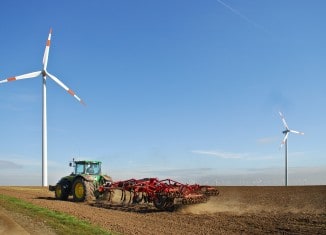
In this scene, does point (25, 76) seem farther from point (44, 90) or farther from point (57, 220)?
point (57, 220)

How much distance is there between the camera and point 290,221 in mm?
17453

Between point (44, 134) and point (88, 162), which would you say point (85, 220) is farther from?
point (44, 134)

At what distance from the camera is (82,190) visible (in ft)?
85.1

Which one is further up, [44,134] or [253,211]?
[44,134]

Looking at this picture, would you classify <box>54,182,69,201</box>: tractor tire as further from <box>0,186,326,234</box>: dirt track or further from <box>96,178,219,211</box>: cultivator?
<box>0,186,326,234</box>: dirt track

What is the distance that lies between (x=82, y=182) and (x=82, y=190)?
47 centimetres

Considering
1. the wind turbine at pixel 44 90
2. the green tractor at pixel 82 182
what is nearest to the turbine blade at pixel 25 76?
the wind turbine at pixel 44 90

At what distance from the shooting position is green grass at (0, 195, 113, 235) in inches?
555

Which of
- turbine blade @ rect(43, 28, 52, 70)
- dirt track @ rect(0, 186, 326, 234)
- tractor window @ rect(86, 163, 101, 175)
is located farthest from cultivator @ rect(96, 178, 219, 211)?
turbine blade @ rect(43, 28, 52, 70)

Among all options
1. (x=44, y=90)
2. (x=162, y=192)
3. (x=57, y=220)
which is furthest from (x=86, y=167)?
(x=44, y=90)

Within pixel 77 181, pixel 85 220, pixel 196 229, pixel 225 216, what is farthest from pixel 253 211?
pixel 77 181

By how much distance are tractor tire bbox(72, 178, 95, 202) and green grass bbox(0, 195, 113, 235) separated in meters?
5.33

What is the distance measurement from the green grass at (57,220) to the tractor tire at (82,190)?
17.5 feet

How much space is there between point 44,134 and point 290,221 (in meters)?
31.9
